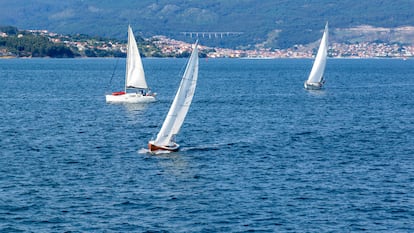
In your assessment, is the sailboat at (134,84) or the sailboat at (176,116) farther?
the sailboat at (134,84)

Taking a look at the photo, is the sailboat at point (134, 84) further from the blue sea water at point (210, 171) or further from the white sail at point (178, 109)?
the white sail at point (178, 109)

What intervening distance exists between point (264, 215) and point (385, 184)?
961 centimetres

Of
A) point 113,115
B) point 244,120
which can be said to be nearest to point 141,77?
point 113,115

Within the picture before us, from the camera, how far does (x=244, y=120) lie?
265 feet

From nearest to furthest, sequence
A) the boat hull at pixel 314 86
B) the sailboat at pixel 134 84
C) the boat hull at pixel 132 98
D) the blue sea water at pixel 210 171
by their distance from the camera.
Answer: the blue sea water at pixel 210 171
the boat hull at pixel 132 98
the sailboat at pixel 134 84
the boat hull at pixel 314 86

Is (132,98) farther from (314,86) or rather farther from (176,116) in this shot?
(176,116)

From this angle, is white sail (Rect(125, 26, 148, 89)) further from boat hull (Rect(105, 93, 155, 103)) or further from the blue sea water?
the blue sea water

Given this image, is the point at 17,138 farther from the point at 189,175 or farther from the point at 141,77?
the point at 141,77


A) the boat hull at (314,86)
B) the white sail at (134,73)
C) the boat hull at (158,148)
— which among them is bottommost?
the boat hull at (314,86)

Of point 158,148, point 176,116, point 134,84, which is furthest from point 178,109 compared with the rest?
point 134,84

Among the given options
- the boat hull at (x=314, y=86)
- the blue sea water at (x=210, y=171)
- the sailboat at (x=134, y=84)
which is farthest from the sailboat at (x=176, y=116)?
the boat hull at (x=314, y=86)

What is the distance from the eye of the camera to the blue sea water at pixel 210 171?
1583 inches

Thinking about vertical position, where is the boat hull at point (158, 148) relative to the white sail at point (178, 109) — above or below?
below

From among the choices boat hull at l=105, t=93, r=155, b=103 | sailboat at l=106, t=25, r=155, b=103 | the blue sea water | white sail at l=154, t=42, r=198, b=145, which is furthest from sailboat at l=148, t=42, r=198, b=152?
sailboat at l=106, t=25, r=155, b=103
